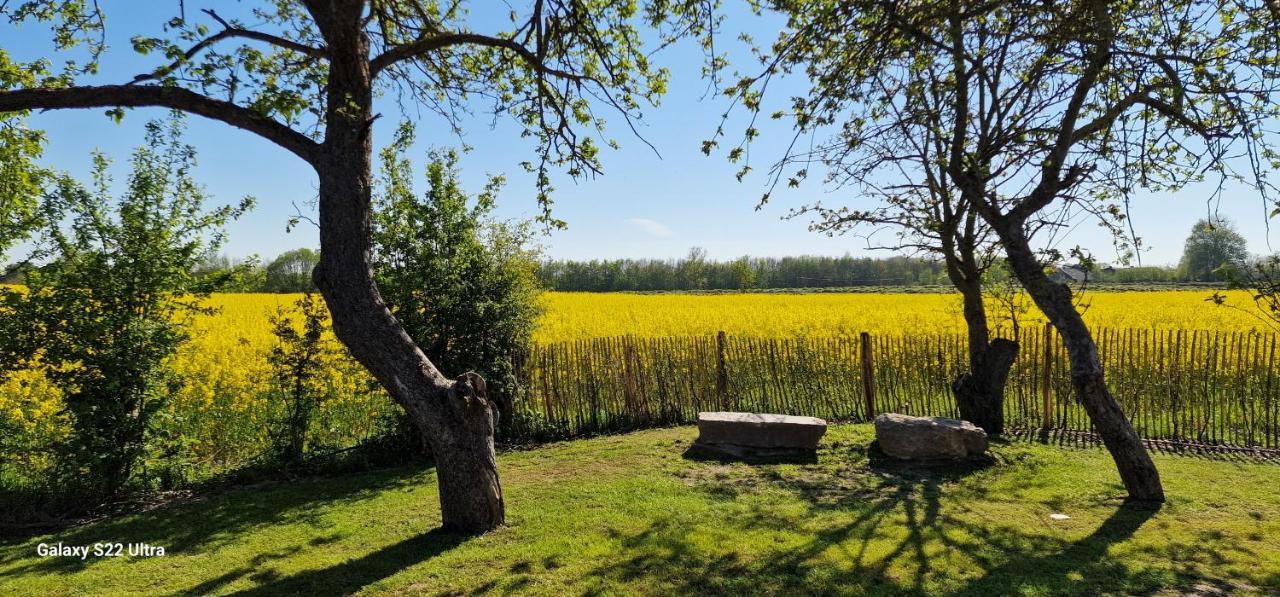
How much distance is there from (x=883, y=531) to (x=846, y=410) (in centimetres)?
596

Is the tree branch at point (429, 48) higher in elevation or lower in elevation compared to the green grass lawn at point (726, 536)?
higher

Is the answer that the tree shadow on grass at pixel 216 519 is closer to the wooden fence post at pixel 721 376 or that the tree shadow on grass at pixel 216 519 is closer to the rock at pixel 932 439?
the wooden fence post at pixel 721 376

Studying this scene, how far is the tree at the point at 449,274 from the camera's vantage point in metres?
8.83

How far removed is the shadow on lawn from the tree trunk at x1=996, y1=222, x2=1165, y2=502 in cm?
37

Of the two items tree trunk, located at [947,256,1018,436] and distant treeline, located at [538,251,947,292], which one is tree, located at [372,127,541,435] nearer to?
tree trunk, located at [947,256,1018,436]

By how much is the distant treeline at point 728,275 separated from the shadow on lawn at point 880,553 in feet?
174

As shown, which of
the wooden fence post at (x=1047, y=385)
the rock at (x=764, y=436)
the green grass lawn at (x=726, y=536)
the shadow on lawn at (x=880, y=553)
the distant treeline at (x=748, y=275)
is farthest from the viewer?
the distant treeline at (x=748, y=275)

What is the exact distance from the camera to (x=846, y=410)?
37.2 ft

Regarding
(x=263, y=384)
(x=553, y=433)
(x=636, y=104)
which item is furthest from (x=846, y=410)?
(x=263, y=384)

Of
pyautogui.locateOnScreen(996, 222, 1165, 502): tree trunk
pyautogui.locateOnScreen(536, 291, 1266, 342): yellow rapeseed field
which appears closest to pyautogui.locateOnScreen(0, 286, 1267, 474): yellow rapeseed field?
pyautogui.locateOnScreen(536, 291, 1266, 342): yellow rapeseed field

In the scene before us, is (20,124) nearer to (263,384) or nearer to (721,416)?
(263,384)

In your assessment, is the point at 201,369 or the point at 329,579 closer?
the point at 329,579

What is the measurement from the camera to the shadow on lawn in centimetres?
443

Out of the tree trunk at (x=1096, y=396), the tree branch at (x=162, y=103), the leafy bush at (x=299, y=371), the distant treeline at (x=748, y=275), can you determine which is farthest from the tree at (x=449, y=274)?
the distant treeline at (x=748, y=275)
